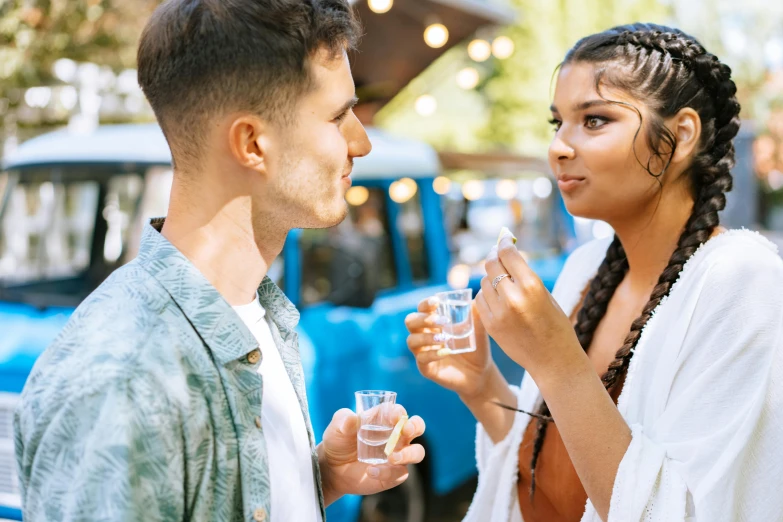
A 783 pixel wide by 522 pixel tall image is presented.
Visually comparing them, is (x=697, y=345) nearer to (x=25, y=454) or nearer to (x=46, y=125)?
(x=25, y=454)

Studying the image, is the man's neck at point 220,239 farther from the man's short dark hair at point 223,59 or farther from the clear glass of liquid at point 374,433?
the clear glass of liquid at point 374,433

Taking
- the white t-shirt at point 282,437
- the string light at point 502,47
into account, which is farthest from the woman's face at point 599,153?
the string light at point 502,47

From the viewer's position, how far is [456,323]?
7.79 feet

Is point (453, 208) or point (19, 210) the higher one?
point (453, 208)

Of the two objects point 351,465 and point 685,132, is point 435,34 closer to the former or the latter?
point 685,132

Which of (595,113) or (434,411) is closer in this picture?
(595,113)

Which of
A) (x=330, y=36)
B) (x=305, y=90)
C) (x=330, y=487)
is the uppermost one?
Answer: (x=330, y=36)

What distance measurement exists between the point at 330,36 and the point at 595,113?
2.89 ft

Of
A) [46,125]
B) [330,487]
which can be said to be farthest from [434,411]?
[46,125]

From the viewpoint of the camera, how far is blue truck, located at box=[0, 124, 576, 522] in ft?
13.2

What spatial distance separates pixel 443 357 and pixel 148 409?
1.29 m

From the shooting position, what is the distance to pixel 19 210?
14.7 feet

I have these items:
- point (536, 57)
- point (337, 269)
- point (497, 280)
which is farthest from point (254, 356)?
point (536, 57)

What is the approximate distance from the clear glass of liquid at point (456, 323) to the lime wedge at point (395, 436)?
573mm
